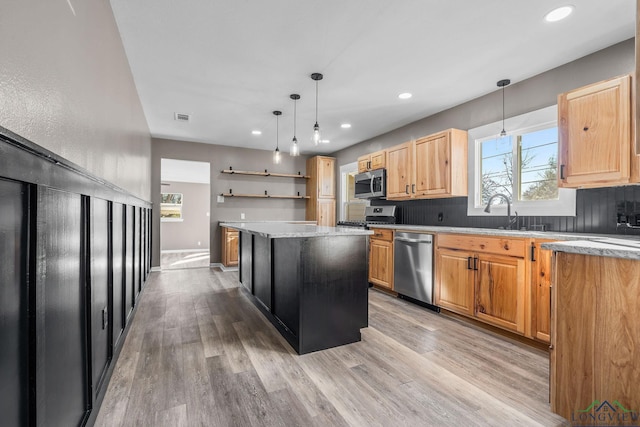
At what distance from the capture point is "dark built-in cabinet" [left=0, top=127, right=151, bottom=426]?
2.44 feet

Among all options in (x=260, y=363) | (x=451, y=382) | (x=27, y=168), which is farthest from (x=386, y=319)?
(x=27, y=168)

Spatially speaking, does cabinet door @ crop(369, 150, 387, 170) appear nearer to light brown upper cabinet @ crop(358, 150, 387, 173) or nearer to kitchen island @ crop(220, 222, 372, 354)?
light brown upper cabinet @ crop(358, 150, 387, 173)

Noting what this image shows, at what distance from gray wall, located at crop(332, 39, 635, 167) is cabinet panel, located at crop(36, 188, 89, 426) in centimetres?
366

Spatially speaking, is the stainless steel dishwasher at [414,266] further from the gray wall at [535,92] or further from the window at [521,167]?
the gray wall at [535,92]

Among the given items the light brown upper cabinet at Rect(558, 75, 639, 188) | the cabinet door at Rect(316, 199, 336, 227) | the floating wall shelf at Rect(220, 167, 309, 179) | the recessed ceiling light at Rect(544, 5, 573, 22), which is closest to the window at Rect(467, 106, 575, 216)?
the light brown upper cabinet at Rect(558, 75, 639, 188)

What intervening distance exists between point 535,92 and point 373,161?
224cm

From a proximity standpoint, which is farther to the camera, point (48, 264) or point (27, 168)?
point (48, 264)

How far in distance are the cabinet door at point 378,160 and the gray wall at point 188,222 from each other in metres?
6.30

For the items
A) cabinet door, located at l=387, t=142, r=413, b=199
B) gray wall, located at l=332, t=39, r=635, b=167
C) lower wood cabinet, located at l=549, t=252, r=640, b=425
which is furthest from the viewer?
cabinet door, located at l=387, t=142, r=413, b=199

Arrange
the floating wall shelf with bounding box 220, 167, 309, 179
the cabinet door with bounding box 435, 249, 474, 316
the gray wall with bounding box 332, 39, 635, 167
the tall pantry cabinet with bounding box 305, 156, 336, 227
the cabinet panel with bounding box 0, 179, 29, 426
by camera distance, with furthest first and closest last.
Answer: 1. the tall pantry cabinet with bounding box 305, 156, 336, 227
2. the floating wall shelf with bounding box 220, 167, 309, 179
3. the cabinet door with bounding box 435, 249, 474, 316
4. the gray wall with bounding box 332, 39, 635, 167
5. the cabinet panel with bounding box 0, 179, 29, 426

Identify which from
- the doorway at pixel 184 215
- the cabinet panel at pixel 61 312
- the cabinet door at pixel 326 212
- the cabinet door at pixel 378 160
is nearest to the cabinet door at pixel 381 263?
the cabinet door at pixel 378 160

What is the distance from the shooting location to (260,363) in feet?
6.84

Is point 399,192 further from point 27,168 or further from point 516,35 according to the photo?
point 27,168

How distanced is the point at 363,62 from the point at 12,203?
2729 millimetres
